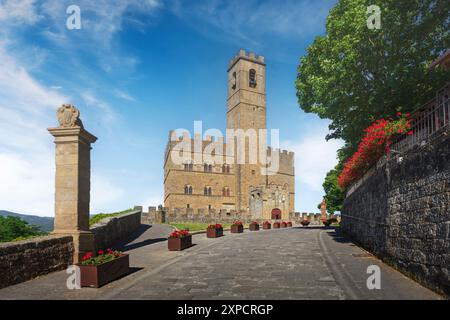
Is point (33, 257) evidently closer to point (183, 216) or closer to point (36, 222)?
point (183, 216)

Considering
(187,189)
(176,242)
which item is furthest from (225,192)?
(176,242)

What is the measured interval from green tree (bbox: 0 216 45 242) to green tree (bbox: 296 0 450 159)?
1572cm

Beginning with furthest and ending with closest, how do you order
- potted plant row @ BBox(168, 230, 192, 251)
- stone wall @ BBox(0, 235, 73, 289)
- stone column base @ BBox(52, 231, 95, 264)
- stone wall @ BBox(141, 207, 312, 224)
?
stone wall @ BBox(141, 207, 312, 224) → potted plant row @ BBox(168, 230, 192, 251) → stone column base @ BBox(52, 231, 95, 264) → stone wall @ BBox(0, 235, 73, 289)

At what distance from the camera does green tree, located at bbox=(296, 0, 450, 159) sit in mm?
14938

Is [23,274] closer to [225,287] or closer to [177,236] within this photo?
[225,287]

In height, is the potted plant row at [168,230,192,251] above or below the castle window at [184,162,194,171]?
below

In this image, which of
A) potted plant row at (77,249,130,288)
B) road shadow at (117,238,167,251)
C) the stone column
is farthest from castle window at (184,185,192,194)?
potted plant row at (77,249,130,288)

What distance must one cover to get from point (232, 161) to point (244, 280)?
48.6m

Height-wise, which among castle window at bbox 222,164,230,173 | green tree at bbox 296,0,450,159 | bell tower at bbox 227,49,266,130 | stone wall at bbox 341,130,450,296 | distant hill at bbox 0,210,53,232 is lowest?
distant hill at bbox 0,210,53,232

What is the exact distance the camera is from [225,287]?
785 cm

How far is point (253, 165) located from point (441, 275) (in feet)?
160

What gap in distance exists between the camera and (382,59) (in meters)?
15.9

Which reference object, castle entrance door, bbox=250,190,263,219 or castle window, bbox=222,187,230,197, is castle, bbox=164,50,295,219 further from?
castle entrance door, bbox=250,190,263,219
